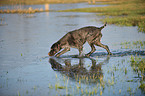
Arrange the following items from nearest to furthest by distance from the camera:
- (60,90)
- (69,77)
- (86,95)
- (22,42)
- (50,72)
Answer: (86,95), (60,90), (69,77), (50,72), (22,42)

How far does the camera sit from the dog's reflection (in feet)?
29.4

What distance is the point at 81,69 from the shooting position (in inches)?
401

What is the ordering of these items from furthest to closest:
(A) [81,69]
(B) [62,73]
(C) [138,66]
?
1. (C) [138,66]
2. (A) [81,69]
3. (B) [62,73]

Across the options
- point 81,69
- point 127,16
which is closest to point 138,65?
point 81,69

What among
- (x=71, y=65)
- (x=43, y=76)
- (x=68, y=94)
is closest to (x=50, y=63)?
(x=71, y=65)

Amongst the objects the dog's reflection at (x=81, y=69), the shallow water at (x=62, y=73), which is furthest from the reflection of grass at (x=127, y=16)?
the dog's reflection at (x=81, y=69)

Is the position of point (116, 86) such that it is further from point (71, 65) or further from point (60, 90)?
point (71, 65)

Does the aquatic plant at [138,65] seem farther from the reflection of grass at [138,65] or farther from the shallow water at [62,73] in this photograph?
the shallow water at [62,73]

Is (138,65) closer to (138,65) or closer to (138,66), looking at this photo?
(138,65)

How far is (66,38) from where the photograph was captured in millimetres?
12234

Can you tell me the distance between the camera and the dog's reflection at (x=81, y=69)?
352 inches

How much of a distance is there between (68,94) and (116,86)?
163 centimetres

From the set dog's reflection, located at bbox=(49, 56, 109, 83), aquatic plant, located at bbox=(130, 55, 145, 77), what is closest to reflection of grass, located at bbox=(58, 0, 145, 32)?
aquatic plant, located at bbox=(130, 55, 145, 77)

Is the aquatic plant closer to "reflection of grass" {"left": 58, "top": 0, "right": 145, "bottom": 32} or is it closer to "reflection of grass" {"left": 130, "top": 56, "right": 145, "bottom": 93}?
"reflection of grass" {"left": 130, "top": 56, "right": 145, "bottom": 93}
